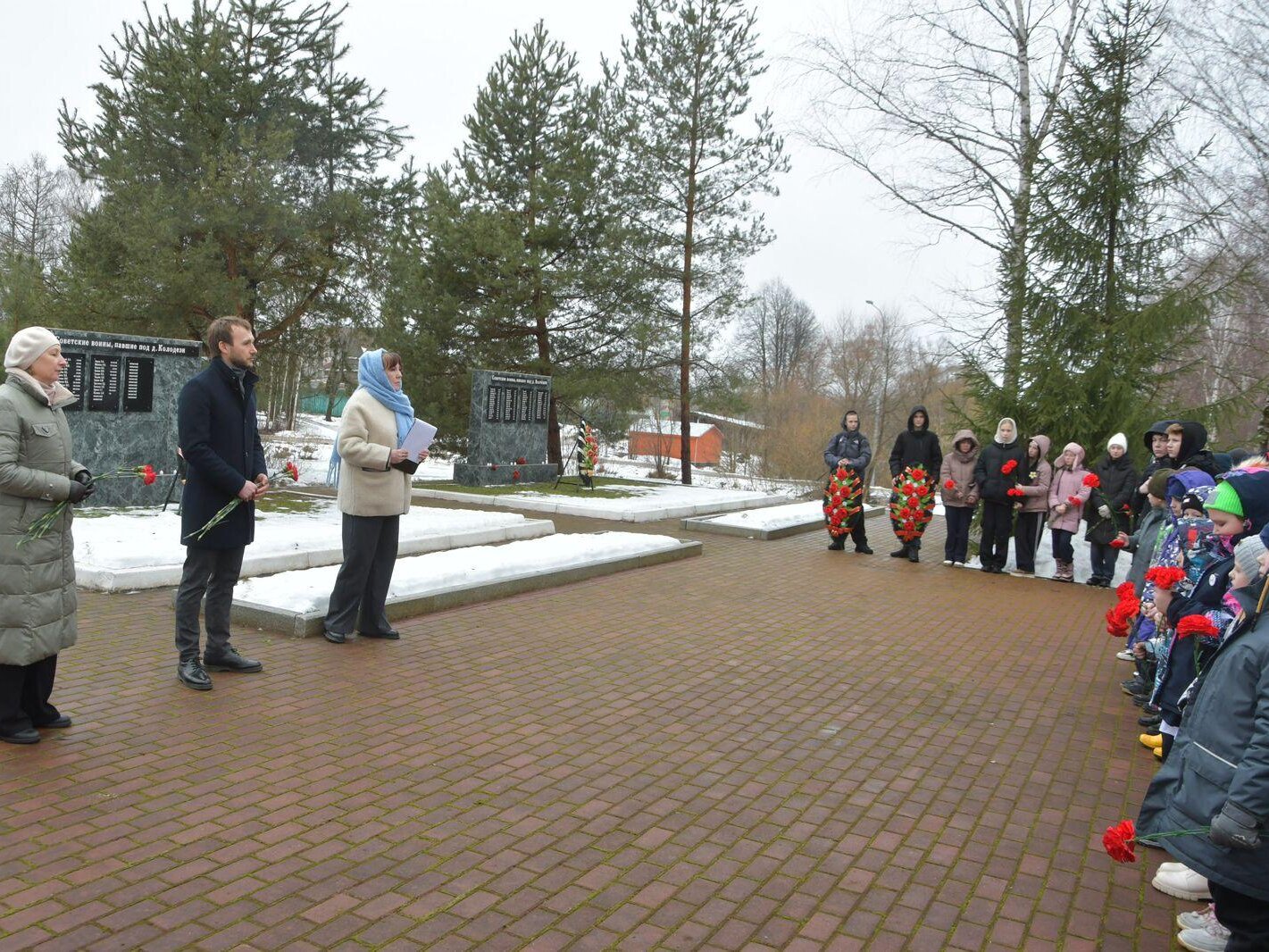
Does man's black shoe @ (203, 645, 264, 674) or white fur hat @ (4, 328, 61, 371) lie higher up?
white fur hat @ (4, 328, 61, 371)

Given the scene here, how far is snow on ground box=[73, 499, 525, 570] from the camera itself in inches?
326

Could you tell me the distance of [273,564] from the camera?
8.66m

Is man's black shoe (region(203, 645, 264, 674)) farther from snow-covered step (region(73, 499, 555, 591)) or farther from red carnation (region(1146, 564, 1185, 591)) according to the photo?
red carnation (region(1146, 564, 1185, 591))

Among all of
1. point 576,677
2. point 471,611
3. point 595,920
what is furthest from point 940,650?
point 595,920

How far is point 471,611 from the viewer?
785cm

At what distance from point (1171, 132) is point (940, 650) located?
9979 millimetres

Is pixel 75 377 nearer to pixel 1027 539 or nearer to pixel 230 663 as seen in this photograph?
pixel 230 663

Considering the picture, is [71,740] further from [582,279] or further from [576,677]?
[582,279]

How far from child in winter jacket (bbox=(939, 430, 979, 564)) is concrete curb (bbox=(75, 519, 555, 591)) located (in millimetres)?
5763

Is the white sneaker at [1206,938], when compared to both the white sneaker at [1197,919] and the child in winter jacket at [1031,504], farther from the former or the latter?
the child in winter jacket at [1031,504]

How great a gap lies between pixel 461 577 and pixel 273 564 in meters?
1.85

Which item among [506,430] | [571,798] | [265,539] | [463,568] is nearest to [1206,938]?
[571,798]

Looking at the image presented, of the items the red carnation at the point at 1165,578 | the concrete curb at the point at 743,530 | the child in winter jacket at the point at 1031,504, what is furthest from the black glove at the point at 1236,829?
the concrete curb at the point at 743,530

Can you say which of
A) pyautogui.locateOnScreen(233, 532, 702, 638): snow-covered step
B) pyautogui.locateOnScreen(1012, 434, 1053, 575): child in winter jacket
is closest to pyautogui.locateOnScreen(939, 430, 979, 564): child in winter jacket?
pyautogui.locateOnScreen(1012, 434, 1053, 575): child in winter jacket
